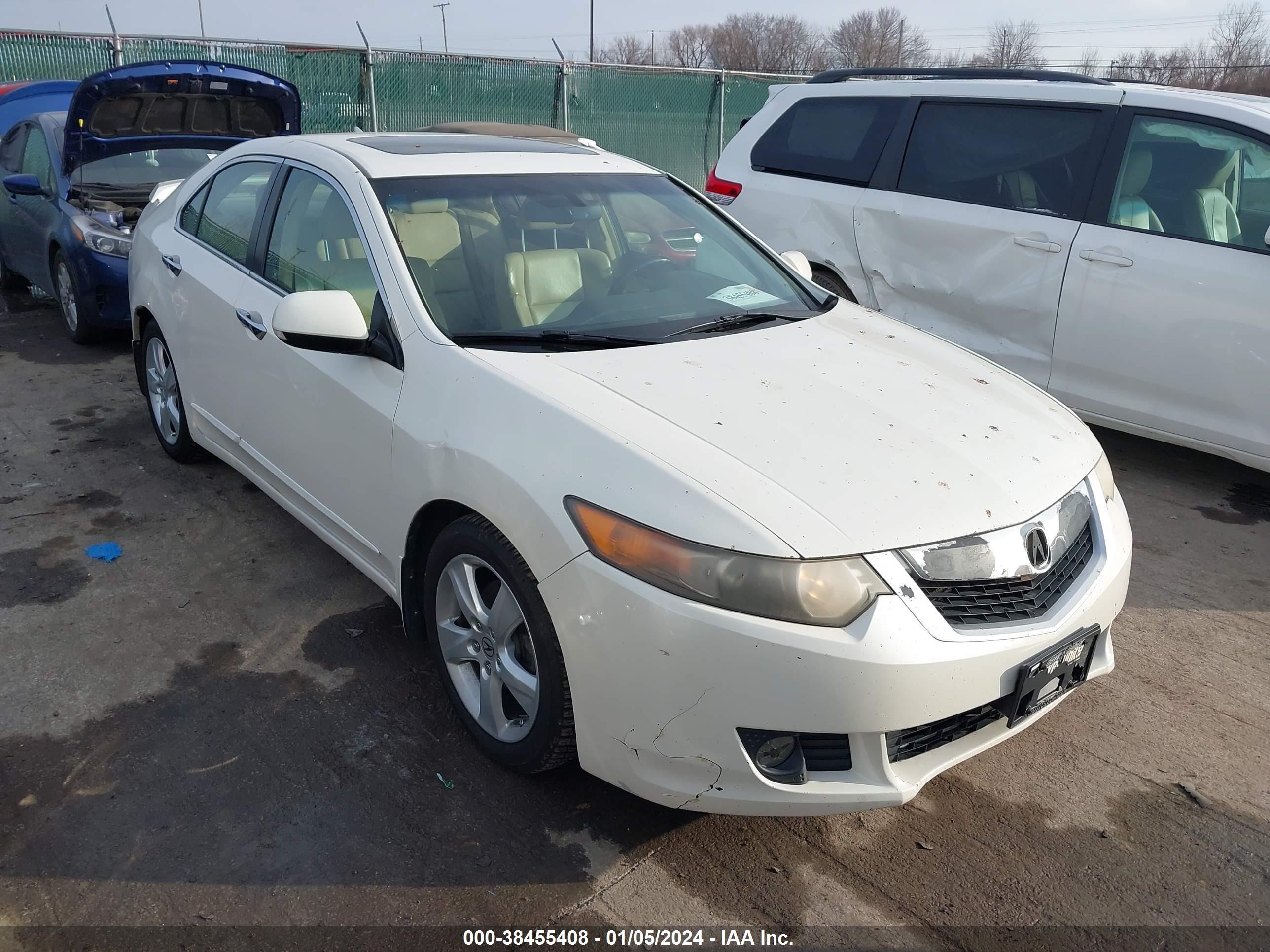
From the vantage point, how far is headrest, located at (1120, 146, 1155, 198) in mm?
5062

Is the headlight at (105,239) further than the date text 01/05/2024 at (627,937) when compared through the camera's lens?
Yes

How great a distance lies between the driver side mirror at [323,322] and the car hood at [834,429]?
457mm

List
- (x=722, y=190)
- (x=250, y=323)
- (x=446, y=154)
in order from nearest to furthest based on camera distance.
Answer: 1. (x=446, y=154)
2. (x=250, y=323)
3. (x=722, y=190)

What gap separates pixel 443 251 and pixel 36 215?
229 inches

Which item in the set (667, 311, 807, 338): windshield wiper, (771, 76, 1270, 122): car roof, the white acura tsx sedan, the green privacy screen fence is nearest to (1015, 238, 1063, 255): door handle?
(771, 76, 1270, 122): car roof

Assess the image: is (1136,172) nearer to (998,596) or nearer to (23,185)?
(998,596)

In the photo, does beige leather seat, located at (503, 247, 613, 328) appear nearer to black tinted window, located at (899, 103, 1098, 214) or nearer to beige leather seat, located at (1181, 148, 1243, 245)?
black tinted window, located at (899, 103, 1098, 214)

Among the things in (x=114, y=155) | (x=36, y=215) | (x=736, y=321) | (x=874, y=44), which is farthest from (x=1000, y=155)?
(x=874, y=44)

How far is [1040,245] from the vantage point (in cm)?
525

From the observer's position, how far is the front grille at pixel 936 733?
2387 millimetres

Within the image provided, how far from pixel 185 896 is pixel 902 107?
544 centimetres

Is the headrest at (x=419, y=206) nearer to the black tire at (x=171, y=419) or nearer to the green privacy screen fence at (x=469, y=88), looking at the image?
the black tire at (x=171, y=419)

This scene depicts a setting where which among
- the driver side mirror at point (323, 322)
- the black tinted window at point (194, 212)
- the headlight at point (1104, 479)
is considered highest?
the black tinted window at point (194, 212)

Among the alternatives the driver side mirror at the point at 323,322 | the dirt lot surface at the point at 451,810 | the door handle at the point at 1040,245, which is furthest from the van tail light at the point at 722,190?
the driver side mirror at the point at 323,322
